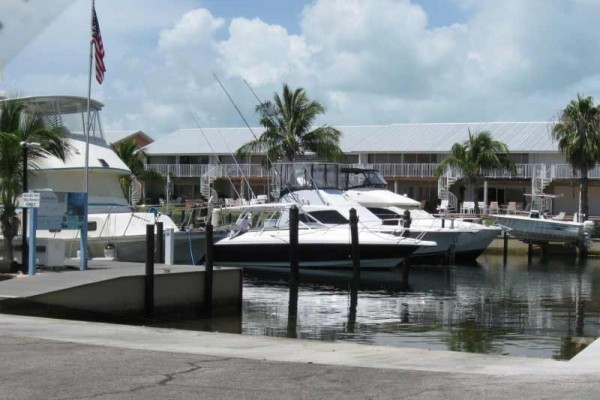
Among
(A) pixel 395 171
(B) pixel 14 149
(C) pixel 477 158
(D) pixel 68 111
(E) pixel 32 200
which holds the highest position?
(C) pixel 477 158

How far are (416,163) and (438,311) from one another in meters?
42.8

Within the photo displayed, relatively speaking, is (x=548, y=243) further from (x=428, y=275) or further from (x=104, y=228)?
(x=104, y=228)

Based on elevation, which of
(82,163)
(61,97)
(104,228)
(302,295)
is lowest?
(302,295)

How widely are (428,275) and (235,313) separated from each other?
52.7 ft

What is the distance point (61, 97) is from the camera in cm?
3253

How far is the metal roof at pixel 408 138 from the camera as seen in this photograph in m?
65.2

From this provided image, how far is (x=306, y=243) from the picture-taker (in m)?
34.9

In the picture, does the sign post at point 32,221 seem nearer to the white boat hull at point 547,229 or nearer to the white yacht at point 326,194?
the white yacht at point 326,194

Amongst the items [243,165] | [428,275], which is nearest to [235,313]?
[428,275]

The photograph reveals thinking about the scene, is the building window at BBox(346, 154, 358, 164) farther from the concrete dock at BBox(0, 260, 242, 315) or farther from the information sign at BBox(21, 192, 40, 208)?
the information sign at BBox(21, 192, 40, 208)

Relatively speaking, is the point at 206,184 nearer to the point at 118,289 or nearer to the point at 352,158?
the point at 352,158

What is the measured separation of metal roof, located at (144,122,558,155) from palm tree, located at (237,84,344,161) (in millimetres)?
5738

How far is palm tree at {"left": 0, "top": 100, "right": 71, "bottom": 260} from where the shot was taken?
23.0m

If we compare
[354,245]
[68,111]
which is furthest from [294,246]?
[68,111]
